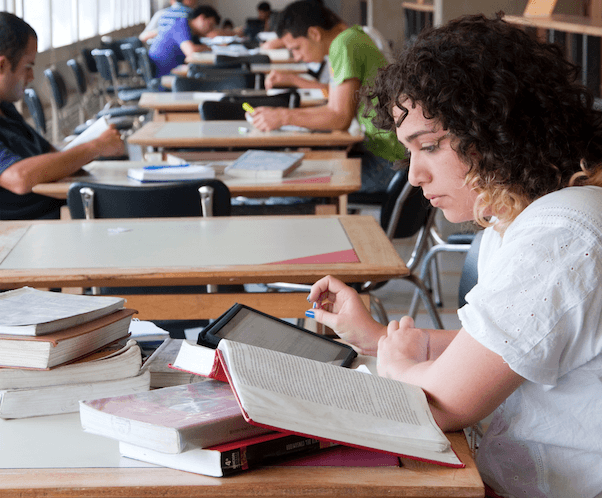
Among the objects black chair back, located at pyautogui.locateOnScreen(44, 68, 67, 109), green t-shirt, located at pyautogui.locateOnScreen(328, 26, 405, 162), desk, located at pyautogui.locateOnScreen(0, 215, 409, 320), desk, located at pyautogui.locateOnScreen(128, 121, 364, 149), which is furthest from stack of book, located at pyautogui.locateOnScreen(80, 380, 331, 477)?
black chair back, located at pyautogui.locateOnScreen(44, 68, 67, 109)

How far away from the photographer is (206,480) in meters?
0.79

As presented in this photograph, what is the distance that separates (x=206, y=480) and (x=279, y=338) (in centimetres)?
34

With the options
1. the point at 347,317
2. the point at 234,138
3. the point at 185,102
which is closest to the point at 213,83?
the point at 185,102

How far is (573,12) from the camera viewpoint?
546 centimetres

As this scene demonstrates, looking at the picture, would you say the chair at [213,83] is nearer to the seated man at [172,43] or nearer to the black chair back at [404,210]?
the black chair back at [404,210]

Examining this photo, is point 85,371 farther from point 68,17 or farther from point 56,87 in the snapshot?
point 68,17

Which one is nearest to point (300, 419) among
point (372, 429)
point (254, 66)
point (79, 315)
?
point (372, 429)

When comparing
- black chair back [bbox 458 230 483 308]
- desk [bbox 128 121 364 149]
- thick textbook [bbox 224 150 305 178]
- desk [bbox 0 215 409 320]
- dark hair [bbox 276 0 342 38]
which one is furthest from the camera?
dark hair [bbox 276 0 342 38]

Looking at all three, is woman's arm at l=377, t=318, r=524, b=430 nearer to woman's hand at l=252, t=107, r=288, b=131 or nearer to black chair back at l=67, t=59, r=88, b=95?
woman's hand at l=252, t=107, r=288, b=131

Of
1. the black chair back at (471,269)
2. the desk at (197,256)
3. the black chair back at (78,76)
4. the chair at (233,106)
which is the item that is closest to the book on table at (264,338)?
the desk at (197,256)

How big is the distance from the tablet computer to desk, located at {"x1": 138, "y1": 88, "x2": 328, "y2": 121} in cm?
312

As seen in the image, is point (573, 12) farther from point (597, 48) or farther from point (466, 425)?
point (466, 425)

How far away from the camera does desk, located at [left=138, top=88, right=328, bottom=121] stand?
4.22 metres

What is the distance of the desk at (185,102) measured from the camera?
13.8ft
